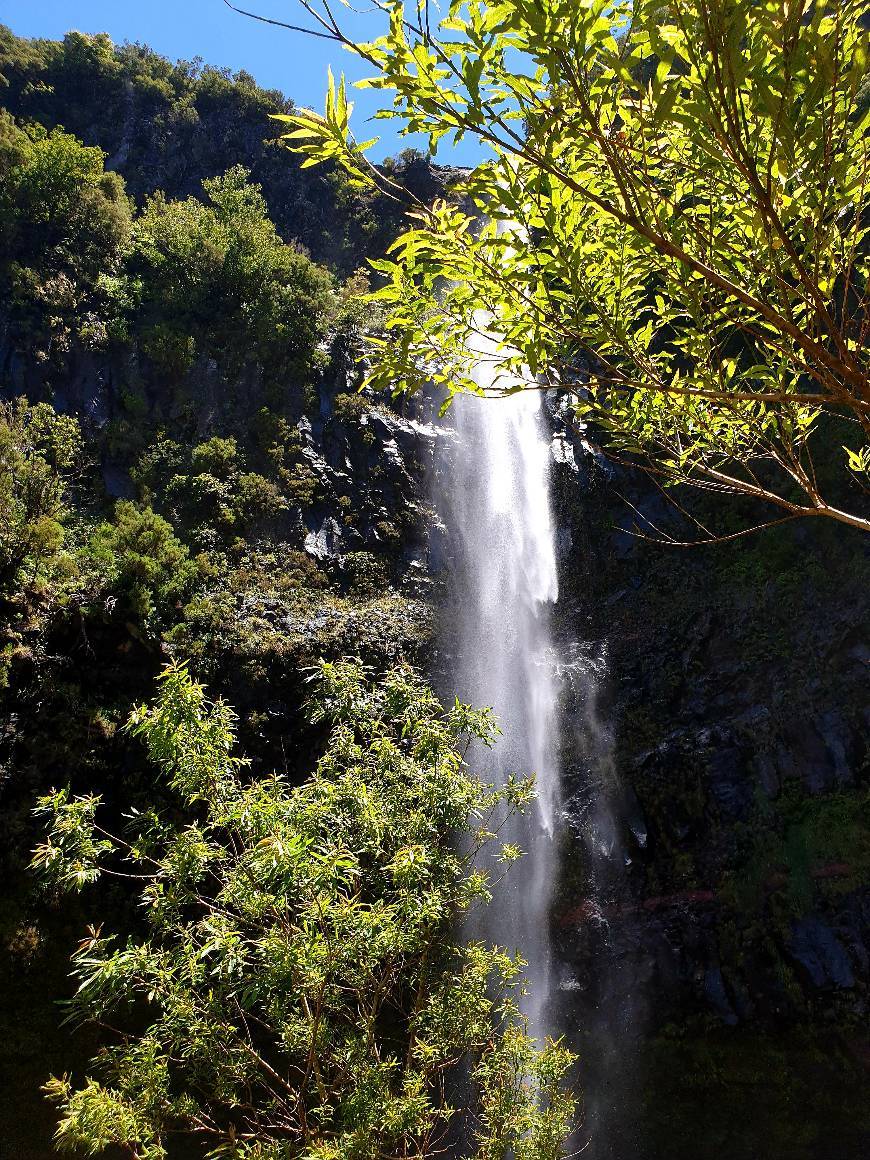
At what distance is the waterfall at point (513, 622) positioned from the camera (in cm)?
828

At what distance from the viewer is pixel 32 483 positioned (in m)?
8.52

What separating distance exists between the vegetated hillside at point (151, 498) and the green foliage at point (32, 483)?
0.02 m

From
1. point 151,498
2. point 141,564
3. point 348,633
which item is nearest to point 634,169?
point 141,564

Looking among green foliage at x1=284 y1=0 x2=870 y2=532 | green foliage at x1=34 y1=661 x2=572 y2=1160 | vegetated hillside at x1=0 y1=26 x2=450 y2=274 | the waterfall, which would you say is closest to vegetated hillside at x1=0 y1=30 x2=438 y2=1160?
the waterfall

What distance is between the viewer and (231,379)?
39.6 feet

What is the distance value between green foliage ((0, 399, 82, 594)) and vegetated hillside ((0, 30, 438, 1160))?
2 centimetres

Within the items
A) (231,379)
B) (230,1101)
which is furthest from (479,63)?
(231,379)

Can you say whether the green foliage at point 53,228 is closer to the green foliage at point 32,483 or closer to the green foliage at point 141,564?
the green foliage at point 32,483

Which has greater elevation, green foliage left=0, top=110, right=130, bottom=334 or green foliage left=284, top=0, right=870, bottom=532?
green foliage left=0, top=110, right=130, bottom=334

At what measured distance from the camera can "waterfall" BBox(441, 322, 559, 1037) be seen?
8281 mm

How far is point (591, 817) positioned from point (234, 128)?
1970 cm

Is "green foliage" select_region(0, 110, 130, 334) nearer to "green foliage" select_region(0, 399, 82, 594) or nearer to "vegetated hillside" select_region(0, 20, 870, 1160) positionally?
"vegetated hillside" select_region(0, 20, 870, 1160)

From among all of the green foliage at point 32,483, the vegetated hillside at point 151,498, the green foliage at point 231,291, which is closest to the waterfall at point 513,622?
the vegetated hillside at point 151,498

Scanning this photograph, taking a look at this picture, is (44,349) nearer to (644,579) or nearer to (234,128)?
(644,579)
